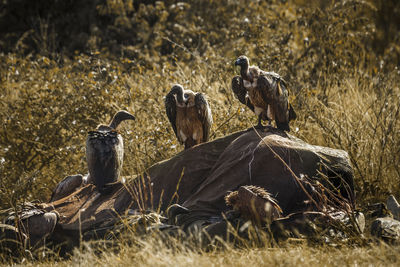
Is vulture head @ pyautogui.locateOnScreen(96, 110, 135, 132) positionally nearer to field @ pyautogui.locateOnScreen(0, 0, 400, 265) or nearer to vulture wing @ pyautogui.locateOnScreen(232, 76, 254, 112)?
field @ pyautogui.locateOnScreen(0, 0, 400, 265)

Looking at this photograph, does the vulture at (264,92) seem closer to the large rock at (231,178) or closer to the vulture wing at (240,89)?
the vulture wing at (240,89)

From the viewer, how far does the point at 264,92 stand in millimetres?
5105

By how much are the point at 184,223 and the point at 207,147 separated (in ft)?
3.44

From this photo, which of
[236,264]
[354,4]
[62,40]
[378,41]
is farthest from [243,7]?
[236,264]

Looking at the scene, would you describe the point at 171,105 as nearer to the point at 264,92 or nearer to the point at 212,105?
the point at 264,92

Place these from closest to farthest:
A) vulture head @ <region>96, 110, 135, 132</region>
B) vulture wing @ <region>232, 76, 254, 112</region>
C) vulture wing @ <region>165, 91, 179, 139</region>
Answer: vulture wing @ <region>232, 76, 254, 112</region> < vulture wing @ <region>165, 91, 179, 139</region> < vulture head @ <region>96, 110, 135, 132</region>

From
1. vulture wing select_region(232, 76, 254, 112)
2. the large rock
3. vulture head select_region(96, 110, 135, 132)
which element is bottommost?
the large rock

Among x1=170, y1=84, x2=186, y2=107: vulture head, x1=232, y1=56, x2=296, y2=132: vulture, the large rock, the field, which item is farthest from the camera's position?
the field

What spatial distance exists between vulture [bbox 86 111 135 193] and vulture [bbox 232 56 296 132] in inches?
61.9

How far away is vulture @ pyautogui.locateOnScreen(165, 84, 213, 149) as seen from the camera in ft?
18.5

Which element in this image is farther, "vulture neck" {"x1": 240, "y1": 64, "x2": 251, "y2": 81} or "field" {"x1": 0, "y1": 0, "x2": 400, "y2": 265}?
"field" {"x1": 0, "y1": 0, "x2": 400, "y2": 265}

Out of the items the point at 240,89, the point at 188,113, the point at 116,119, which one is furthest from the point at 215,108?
the point at 240,89

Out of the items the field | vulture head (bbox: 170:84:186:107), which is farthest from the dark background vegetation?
vulture head (bbox: 170:84:186:107)

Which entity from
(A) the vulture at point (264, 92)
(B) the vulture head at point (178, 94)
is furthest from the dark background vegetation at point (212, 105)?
(B) the vulture head at point (178, 94)
